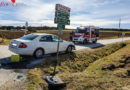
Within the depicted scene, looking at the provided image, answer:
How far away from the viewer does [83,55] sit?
9570 millimetres

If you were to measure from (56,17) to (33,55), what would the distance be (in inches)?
126

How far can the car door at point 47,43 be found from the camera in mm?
8297

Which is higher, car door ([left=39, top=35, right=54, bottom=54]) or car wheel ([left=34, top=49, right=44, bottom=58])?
car door ([left=39, top=35, right=54, bottom=54])

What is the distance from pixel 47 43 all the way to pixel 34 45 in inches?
40.4

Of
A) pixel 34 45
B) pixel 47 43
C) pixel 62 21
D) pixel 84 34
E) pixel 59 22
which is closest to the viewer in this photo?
pixel 59 22

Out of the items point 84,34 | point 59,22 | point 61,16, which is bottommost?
point 84,34

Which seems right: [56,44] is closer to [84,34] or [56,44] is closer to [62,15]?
[62,15]

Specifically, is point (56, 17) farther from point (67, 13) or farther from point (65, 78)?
point (65, 78)

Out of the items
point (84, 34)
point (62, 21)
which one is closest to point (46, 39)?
point (62, 21)

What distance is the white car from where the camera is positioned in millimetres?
7359

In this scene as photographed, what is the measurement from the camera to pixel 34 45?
781 centimetres

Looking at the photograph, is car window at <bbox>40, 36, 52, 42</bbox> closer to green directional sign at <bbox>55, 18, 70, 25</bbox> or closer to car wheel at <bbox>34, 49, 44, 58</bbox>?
car wheel at <bbox>34, 49, 44, 58</bbox>

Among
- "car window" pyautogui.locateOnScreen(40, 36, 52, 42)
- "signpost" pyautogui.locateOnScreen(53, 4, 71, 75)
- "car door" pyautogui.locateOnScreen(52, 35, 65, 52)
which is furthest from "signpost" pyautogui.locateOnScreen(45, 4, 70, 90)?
"car door" pyautogui.locateOnScreen(52, 35, 65, 52)

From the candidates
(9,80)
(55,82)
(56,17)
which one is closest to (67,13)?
(56,17)
